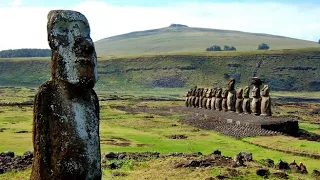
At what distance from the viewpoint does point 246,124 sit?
2872 cm

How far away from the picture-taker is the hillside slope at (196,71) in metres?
108

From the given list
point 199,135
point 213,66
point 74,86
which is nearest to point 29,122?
point 199,135

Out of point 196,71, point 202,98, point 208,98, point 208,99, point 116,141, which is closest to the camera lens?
point 116,141

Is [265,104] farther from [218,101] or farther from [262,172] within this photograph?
[262,172]

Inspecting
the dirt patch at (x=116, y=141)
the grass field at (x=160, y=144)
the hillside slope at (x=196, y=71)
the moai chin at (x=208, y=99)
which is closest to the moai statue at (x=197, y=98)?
the moai chin at (x=208, y=99)

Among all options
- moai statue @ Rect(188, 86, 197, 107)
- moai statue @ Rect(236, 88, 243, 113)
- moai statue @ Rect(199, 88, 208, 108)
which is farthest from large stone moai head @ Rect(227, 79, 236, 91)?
moai statue @ Rect(188, 86, 197, 107)

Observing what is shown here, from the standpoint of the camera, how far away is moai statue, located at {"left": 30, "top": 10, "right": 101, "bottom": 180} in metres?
7.91

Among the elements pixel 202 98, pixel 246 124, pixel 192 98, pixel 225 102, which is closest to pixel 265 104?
pixel 246 124

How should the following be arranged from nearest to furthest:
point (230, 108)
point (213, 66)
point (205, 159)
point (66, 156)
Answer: point (66, 156)
point (205, 159)
point (230, 108)
point (213, 66)

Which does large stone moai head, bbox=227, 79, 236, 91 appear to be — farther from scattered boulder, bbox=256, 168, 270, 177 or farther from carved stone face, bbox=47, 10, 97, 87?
carved stone face, bbox=47, 10, 97, 87

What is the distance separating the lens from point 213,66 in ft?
392

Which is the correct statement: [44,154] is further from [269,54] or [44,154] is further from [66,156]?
[269,54]

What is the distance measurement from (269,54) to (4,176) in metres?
111

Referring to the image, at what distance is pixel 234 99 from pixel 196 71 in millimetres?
80131
